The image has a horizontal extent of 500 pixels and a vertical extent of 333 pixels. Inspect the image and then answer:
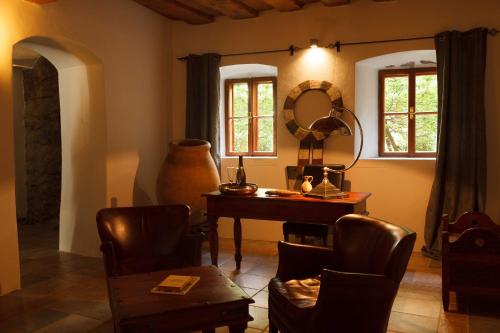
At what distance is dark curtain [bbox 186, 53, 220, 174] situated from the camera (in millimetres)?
5441

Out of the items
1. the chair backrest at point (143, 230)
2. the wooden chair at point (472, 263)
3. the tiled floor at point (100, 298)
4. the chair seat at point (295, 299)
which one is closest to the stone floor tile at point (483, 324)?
the tiled floor at point (100, 298)

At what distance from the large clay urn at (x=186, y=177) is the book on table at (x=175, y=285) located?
100 inches

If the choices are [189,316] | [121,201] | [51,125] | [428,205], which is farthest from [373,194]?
[51,125]

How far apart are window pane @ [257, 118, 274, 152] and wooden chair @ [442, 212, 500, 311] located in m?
2.89

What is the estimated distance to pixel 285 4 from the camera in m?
4.96

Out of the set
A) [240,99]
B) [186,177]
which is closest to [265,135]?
[240,99]

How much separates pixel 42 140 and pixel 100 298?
3.97 m

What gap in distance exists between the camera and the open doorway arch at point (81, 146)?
4.66 m

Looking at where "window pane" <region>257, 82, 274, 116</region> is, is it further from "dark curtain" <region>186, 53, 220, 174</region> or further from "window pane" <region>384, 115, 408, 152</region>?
"window pane" <region>384, 115, 408, 152</region>

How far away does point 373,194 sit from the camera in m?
5.00

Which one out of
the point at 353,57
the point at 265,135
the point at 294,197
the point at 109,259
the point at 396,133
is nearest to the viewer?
the point at 109,259

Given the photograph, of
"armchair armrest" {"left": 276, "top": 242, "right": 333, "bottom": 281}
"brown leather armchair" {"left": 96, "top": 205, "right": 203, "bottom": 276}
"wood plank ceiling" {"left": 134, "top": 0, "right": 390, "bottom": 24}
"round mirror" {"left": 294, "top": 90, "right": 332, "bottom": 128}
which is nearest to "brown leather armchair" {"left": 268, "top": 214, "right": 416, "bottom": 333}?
"armchair armrest" {"left": 276, "top": 242, "right": 333, "bottom": 281}

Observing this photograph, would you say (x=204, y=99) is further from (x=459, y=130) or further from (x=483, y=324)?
(x=483, y=324)

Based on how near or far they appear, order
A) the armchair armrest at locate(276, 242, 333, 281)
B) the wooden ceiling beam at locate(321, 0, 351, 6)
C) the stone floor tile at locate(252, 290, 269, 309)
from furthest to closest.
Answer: the wooden ceiling beam at locate(321, 0, 351, 6) < the stone floor tile at locate(252, 290, 269, 309) < the armchair armrest at locate(276, 242, 333, 281)
